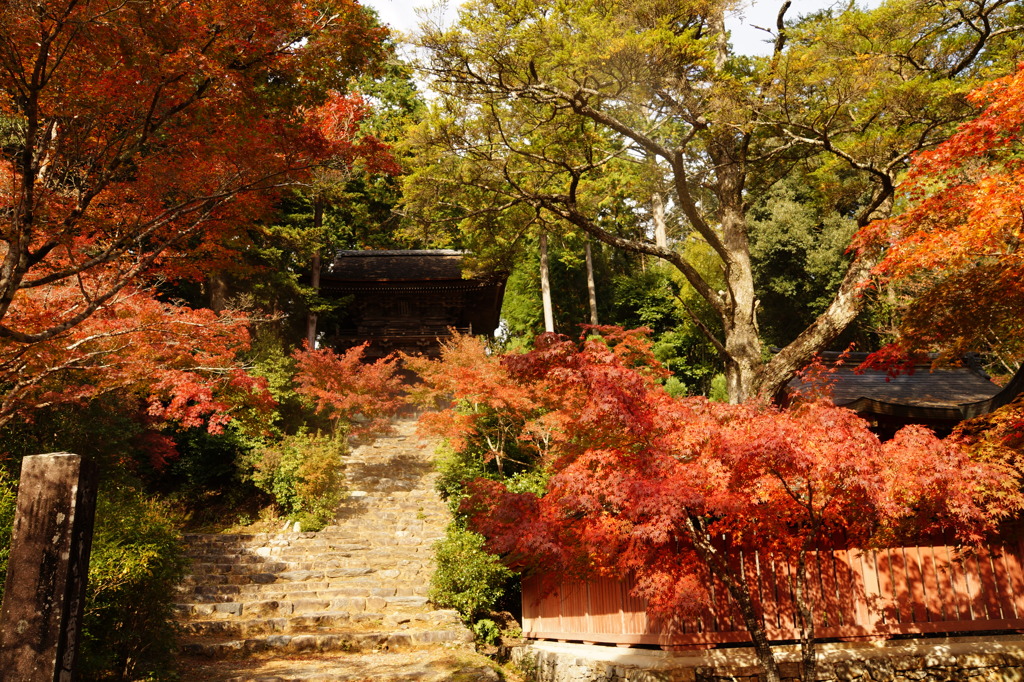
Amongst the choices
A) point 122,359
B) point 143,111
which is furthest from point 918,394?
point 122,359

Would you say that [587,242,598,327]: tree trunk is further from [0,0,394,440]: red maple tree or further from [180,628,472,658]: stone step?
[0,0,394,440]: red maple tree

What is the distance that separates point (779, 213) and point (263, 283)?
15879 millimetres

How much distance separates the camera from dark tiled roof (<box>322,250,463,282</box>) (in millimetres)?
21683

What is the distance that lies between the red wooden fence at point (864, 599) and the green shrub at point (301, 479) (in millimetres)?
7070

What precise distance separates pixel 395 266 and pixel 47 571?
19972 millimetres

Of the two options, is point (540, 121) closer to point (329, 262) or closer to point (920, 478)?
point (920, 478)

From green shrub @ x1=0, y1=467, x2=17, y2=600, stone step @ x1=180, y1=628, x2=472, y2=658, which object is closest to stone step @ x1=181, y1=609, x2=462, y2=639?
stone step @ x1=180, y1=628, x2=472, y2=658

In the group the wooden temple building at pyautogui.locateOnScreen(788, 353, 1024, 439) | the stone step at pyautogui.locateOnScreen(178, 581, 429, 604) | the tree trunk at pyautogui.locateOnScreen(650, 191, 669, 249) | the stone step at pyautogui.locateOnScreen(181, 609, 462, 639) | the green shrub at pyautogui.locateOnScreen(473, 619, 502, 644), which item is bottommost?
the green shrub at pyautogui.locateOnScreen(473, 619, 502, 644)

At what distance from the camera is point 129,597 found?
6.45m

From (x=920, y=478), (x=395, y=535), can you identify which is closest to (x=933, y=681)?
(x=920, y=478)

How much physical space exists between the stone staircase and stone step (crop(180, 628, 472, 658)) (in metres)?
0.01

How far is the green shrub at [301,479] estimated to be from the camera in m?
13.0

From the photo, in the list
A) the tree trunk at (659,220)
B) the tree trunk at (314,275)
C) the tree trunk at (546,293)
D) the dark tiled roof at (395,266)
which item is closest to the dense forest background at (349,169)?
the tree trunk at (314,275)

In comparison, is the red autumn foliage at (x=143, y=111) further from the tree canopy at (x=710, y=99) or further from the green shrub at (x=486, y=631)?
the green shrub at (x=486, y=631)
